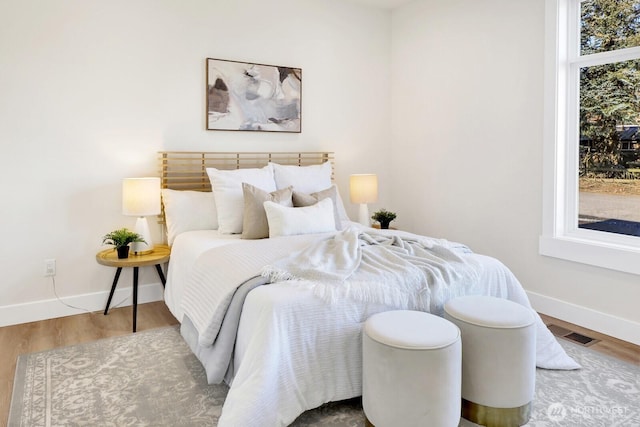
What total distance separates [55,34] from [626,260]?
4.21 m

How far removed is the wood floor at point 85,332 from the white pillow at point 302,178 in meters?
1.39

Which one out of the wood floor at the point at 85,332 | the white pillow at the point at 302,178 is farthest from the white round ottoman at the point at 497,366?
the white pillow at the point at 302,178

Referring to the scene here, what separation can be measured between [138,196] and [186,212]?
1.23ft

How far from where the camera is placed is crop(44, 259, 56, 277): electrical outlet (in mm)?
3434

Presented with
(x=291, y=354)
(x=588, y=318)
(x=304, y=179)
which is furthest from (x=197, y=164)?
(x=588, y=318)

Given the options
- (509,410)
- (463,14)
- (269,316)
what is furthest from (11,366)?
(463,14)

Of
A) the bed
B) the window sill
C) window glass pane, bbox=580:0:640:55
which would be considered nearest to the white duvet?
the bed

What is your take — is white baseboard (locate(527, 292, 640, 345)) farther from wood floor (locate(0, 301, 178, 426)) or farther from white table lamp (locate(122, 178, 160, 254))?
white table lamp (locate(122, 178, 160, 254))

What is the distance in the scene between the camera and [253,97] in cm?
410

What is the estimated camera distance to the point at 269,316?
1.97m

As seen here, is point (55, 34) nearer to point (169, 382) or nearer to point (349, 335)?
point (169, 382)

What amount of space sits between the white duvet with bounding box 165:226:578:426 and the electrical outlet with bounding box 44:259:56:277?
204 cm

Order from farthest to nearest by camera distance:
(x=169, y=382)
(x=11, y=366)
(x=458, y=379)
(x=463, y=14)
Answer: (x=463, y=14) < (x=11, y=366) < (x=169, y=382) < (x=458, y=379)

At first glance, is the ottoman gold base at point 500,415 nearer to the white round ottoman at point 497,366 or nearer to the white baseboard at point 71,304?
the white round ottoman at point 497,366
